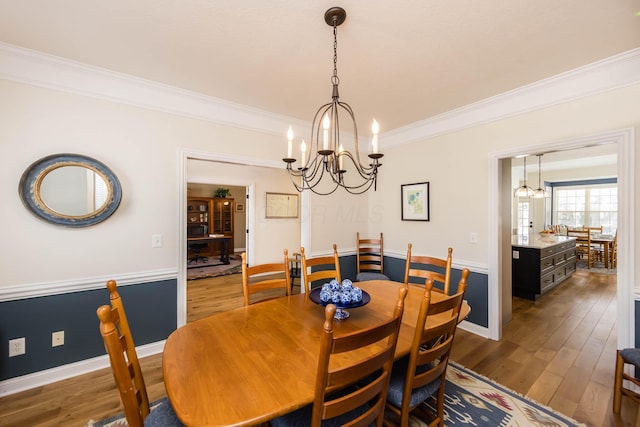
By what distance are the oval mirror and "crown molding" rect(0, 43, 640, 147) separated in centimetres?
63

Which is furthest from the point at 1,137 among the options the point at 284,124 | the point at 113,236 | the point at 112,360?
the point at 284,124

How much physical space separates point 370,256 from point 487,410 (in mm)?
2294

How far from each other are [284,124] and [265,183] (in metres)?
3.07

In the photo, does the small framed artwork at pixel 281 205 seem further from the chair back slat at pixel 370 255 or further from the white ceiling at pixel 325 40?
the white ceiling at pixel 325 40

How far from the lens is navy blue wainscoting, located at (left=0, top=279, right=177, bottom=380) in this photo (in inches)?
79.0

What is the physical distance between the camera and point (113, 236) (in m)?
2.34

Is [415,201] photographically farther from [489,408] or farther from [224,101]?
[224,101]

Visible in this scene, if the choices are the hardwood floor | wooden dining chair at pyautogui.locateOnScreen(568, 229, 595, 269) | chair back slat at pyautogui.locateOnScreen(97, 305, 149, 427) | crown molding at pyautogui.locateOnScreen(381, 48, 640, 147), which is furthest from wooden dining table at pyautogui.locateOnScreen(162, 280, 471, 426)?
wooden dining chair at pyautogui.locateOnScreen(568, 229, 595, 269)

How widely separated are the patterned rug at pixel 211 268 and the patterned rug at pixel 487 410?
4.26 metres

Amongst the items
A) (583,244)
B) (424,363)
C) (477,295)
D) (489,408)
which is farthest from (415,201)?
(583,244)

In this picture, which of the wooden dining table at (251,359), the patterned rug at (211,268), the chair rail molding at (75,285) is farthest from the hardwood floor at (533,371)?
the patterned rug at (211,268)

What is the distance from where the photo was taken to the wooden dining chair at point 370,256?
3873mm

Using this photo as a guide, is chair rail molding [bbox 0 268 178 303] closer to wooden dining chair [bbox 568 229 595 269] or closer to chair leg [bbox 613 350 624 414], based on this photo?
chair leg [bbox 613 350 624 414]

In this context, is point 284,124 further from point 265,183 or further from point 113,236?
point 265,183
